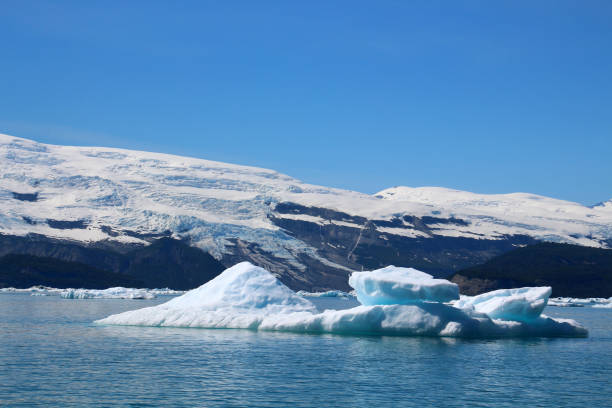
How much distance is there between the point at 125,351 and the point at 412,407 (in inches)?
769

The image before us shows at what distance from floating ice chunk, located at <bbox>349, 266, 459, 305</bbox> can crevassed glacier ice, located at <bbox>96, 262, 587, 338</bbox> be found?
→ 315 mm

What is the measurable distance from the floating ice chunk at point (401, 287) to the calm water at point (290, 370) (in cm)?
270

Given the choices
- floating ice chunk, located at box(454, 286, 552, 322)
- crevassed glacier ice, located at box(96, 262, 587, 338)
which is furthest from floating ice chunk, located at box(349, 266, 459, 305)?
floating ice chunk, located at box(454, 286, 552, 322)

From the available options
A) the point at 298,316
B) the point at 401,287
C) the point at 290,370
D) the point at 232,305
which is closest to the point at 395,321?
the point at 401,287

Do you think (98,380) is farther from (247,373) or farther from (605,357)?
(605,357)

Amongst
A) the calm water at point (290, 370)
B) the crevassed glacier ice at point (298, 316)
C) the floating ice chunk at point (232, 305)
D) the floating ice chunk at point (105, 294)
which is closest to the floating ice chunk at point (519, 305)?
the crevassed glacier ice at point (298, 316)

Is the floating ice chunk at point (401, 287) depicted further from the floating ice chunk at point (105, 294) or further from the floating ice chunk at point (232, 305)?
the floating ice chunk at point (105, 294)

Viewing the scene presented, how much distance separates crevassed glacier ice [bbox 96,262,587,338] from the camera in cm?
5112

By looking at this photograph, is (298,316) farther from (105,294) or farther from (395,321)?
(105,294)

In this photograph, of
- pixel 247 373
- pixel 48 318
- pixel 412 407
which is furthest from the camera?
pixel 48 318

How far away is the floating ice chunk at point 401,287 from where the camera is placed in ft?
165

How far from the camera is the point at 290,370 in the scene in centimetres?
3603

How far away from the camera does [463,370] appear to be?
1449 inches

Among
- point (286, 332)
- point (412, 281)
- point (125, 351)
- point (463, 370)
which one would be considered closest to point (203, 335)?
point (286, 332)
